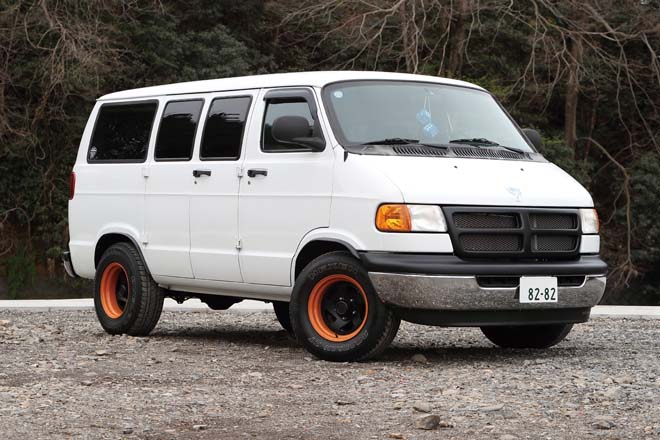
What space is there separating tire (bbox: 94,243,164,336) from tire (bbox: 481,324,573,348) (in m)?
2.96

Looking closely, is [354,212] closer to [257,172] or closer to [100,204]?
[257,172]

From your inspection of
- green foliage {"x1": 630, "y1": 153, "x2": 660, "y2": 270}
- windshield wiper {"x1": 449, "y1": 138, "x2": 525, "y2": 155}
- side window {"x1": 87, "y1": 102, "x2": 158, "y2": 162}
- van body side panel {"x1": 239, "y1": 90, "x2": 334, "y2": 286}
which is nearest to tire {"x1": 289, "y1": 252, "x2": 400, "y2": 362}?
van body side panel {"x1": 239, "y1": 90, "x2": 334, "y2": 286}

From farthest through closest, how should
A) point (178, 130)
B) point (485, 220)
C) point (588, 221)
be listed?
point (178, 130) → point (588, 221) → point (485, 220)

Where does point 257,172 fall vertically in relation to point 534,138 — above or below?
below

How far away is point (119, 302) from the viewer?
12.2 meters

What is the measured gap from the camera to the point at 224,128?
1092 cm

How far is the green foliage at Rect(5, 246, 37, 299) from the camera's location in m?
30.7

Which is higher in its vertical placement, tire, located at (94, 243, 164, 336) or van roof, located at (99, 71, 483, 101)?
van roof, located at (99, 71, 483, 101)

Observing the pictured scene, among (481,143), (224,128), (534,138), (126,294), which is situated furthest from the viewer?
(126,294)

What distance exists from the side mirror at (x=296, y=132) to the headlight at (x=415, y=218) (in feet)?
3.19

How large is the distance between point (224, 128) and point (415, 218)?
93.8 inches

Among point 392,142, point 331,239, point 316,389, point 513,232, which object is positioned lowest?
point 316,389

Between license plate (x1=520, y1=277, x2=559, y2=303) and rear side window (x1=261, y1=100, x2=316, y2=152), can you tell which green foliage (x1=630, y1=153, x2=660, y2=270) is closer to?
rear side window (x1=261, y1=100, x2=316, y2=152)

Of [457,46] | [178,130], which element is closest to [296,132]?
[178,130]
